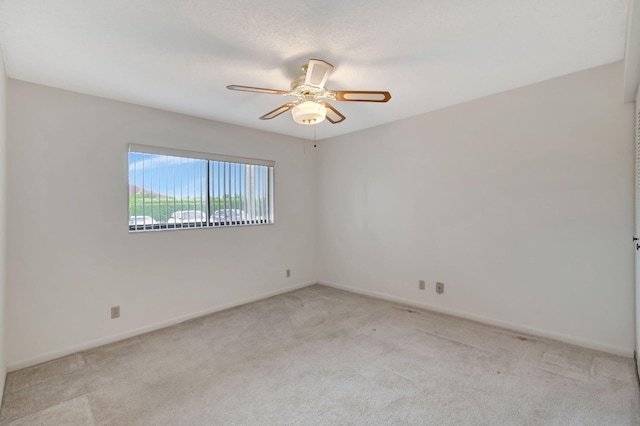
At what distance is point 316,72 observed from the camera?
2041mm

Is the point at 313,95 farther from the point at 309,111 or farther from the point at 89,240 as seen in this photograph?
the point at 89,240

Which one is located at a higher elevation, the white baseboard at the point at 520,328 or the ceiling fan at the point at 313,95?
the ceiling fan at the point at 313,95

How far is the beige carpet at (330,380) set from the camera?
1877mm

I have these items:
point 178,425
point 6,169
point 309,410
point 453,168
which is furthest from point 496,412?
point 6,169

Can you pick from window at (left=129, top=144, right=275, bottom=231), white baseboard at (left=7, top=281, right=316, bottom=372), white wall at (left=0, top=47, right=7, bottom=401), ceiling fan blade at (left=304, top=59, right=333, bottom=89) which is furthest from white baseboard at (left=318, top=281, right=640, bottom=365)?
white wall at (left=0, top=47, right=7, bottom=401)

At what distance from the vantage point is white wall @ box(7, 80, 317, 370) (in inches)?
99.7

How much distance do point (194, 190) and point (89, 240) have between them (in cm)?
114

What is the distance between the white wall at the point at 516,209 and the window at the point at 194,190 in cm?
152

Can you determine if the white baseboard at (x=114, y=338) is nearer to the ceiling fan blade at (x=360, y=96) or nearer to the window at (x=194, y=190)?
the window at (x=194, y=190)

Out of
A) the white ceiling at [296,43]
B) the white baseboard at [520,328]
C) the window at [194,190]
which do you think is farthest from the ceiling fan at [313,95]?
the white baseboard at [520,328]

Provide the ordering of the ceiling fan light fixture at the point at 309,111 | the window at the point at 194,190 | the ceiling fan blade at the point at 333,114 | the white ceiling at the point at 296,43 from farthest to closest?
1. the window at the point at 194,190
2. the ceiling fan blade at the point at 333,114
3. the ceiling fan light fixture at the point at 309,111
4. the white ceiling at the point at 296,43

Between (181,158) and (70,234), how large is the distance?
50.9 inches

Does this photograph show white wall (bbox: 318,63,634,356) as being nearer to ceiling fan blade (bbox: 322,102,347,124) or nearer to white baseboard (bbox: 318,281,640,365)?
white baseboard (bbox: 318,281,640,365)

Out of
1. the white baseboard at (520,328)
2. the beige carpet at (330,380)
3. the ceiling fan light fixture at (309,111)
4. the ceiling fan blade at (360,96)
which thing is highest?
the ceiling fan blade at (360,96)
